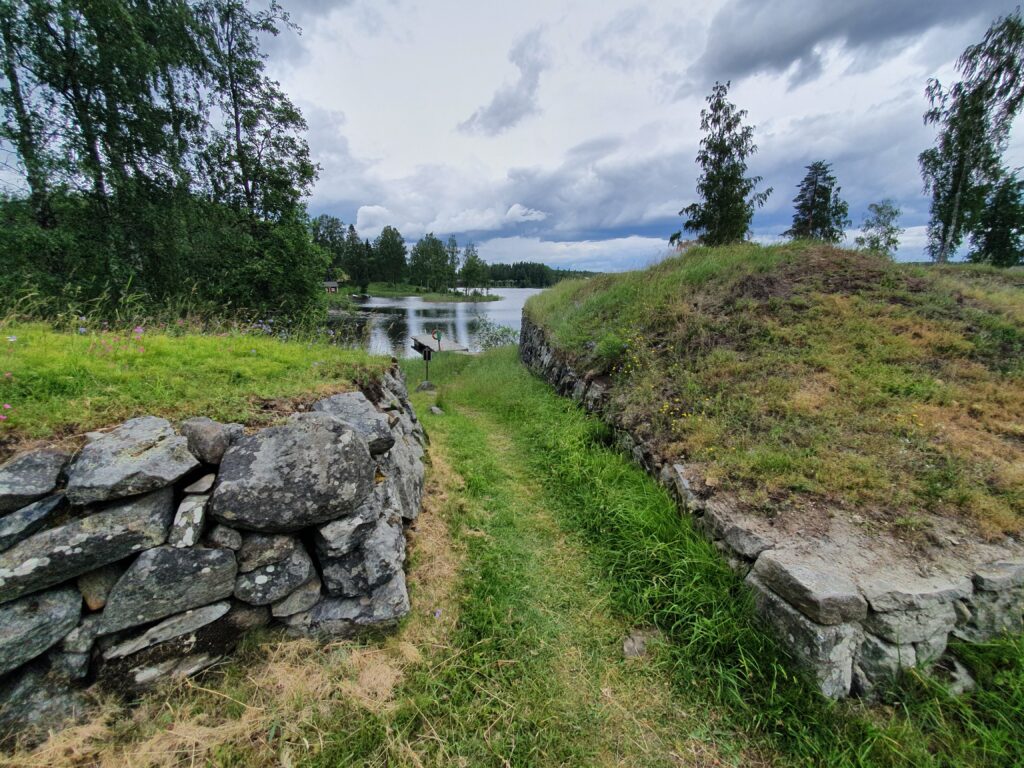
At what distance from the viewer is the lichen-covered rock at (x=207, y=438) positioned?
242 centimetres

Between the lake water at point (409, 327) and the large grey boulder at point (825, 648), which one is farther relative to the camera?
the lake water at point (409, 327)

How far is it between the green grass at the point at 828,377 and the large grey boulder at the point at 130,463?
4.48 m

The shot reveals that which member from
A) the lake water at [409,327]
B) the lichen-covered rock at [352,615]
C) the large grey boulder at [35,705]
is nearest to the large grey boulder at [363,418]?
the lichen-covered rock at [352,615]

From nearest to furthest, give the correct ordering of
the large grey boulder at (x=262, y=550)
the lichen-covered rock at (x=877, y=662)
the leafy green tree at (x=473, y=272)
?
the lichen-covered rock at (x=877, y=662)
the large grey boulder at (x=262, y=550)
the leafy green tree at (x=473, y=272)

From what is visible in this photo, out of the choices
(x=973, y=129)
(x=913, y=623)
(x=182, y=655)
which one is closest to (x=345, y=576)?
(x=182, y=655)

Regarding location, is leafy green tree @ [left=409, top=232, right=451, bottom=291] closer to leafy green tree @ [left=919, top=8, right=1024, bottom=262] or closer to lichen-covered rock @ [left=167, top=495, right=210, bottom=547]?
leafy green tree @ [left=919, top=8, right=1024, bottom=262]

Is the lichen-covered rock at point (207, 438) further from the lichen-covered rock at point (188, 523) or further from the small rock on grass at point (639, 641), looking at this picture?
the small rock on grass at point (639, 641)

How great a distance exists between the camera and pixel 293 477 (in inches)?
97.6

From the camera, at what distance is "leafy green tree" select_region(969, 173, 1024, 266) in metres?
16.3

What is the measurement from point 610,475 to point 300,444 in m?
3.60

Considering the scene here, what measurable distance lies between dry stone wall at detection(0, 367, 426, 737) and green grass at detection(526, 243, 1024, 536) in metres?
3.54

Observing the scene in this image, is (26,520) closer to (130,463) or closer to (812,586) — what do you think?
(130,463)

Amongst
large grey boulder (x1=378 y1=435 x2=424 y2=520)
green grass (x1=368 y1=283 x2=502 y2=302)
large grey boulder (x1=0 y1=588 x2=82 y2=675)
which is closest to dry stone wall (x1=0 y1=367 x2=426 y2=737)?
large grey boulder (x1=0 y1=588 x2=82 y2=675)

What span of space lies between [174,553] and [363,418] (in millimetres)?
1551
